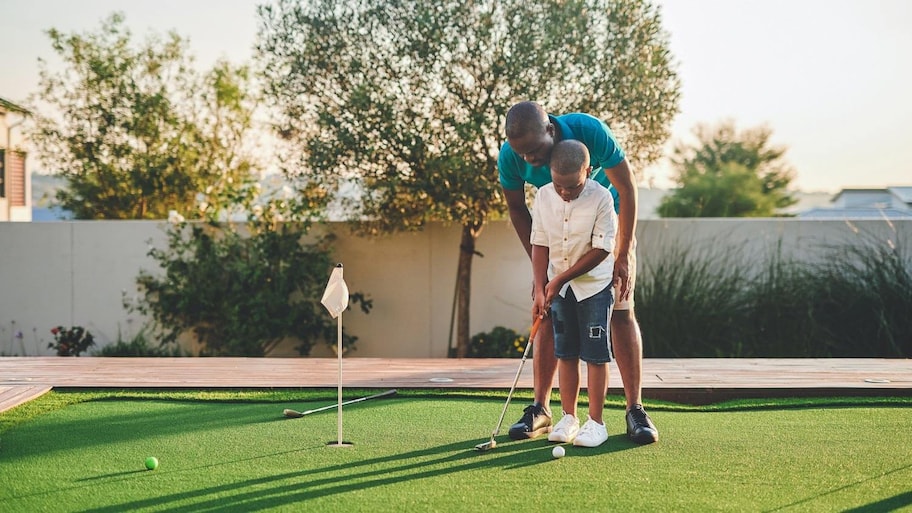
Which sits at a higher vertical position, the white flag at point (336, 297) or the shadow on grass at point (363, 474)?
the white flag at point (336, 297)

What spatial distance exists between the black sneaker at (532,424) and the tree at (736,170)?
37420mm

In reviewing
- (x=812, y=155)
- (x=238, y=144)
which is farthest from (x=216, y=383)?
(x=812, y=155)

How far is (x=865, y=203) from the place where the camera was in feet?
76.3

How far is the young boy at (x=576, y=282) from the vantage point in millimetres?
3766

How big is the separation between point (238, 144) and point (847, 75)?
31.4 feet

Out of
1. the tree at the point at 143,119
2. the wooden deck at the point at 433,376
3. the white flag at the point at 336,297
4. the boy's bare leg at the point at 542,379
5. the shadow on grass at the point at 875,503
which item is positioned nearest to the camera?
the shadow on grass at the point at 875,503

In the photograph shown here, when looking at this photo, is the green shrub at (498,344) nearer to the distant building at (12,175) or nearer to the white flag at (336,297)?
the white flag at (336,297)

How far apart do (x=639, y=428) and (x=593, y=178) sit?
3.37 ft

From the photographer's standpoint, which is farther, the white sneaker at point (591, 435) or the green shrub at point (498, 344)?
the green shrub at point (498, 344)

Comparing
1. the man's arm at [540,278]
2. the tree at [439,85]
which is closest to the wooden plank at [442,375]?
the man's arm at [540,278]

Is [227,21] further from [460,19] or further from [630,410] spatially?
[630,410]

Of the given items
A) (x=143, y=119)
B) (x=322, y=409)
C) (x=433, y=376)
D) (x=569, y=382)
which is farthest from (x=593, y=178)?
(x=143, y=119)

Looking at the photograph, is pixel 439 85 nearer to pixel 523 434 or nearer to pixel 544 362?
pixel 544 362

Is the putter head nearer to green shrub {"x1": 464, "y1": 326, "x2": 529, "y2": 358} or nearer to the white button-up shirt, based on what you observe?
the white button-up shirt
